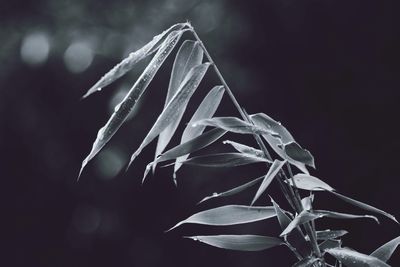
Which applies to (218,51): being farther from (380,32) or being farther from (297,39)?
(380,32)

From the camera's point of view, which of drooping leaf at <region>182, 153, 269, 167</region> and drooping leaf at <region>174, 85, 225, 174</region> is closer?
drooping leaf at <region>182, 153, 269, 167</region>

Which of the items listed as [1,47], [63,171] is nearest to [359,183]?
[63,171]

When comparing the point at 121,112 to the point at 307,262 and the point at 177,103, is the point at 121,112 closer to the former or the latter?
the point at 177,103

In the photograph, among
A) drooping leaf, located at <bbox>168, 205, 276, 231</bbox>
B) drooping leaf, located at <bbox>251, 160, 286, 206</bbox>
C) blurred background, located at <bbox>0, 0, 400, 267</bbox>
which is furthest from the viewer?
blurred background, located at <bbox>0, 0, 400, 267</bbox>

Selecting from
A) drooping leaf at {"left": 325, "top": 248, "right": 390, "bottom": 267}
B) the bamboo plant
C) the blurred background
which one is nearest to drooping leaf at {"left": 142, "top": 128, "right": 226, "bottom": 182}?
the bamboo plant

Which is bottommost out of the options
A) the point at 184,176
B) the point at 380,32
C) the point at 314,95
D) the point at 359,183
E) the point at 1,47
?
the point at 359,183

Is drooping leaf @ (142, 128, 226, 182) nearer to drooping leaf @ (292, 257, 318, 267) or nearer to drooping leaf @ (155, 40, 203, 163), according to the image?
drooping leaf @ (155, 40, 203, 163)
